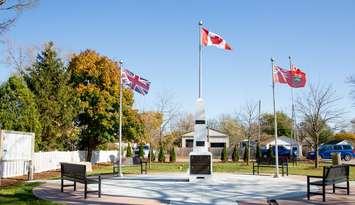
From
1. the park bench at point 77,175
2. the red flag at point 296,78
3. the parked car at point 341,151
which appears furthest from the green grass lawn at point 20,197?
the parked car at point 341,151

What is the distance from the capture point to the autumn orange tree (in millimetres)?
40625

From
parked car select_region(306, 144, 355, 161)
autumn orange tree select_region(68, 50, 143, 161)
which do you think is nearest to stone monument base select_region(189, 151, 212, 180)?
autumn orange tree select_region(68, 50, 143, 161)

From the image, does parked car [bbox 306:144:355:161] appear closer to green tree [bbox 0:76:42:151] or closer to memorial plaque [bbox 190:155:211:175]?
memorial plaque [bbox 190:155:211:175]

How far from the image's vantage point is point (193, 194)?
16.4 metres

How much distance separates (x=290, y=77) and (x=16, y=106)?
14624mm

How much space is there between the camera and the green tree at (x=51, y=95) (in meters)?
31.4

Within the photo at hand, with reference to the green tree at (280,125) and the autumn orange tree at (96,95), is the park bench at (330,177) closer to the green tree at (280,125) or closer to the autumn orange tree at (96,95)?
the autumn orange tree at (96,95)

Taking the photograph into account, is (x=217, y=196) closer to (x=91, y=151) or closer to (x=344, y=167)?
(x=344, y=167)

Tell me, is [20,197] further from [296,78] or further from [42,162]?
[296,78]

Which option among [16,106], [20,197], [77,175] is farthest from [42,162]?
[20,197]

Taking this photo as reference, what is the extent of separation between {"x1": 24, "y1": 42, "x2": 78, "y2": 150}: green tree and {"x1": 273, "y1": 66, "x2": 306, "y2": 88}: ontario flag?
15.1 metres

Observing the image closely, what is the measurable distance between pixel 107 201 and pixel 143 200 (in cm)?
112

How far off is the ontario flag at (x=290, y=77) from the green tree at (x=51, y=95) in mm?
15136

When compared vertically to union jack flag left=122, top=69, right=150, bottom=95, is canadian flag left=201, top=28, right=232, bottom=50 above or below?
above
